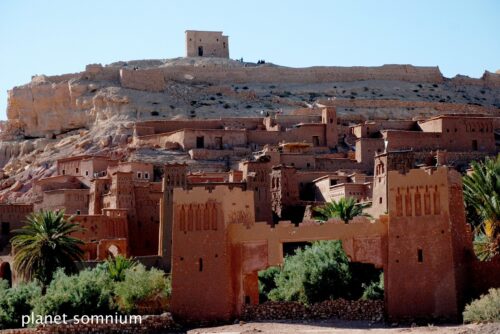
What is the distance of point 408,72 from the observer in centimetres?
8219

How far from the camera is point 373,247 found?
27109mm

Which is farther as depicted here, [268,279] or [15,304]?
[268,279]

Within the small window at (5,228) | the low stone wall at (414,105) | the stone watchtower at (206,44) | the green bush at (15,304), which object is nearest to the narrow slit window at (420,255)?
the green bush at (15,304)

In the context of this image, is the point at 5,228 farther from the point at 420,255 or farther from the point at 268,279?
the point at 420,255

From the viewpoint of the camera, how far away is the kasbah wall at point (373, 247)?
85.9 feet

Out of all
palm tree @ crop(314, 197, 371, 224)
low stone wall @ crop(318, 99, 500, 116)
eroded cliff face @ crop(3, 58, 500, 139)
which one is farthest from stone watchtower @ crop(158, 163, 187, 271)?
low stone wall @ crop(318, 99, 500, 116)

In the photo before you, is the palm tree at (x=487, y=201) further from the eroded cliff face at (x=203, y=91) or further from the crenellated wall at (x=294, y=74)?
the crenellated wall at (x=294, y=74)

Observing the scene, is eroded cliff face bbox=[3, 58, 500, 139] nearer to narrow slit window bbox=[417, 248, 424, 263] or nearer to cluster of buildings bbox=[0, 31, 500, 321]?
cluster of buildings bbox=[0, 31, 500, 321]

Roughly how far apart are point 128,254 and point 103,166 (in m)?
11.2

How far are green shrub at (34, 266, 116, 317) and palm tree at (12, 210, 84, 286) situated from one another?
5419 millimetres

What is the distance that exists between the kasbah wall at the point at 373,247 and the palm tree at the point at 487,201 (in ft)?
→ 6.40

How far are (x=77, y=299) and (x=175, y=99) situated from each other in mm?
42906

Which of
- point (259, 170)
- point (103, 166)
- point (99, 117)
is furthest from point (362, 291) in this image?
point (99, 117)

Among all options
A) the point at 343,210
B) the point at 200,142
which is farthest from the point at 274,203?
the point at 200,142
